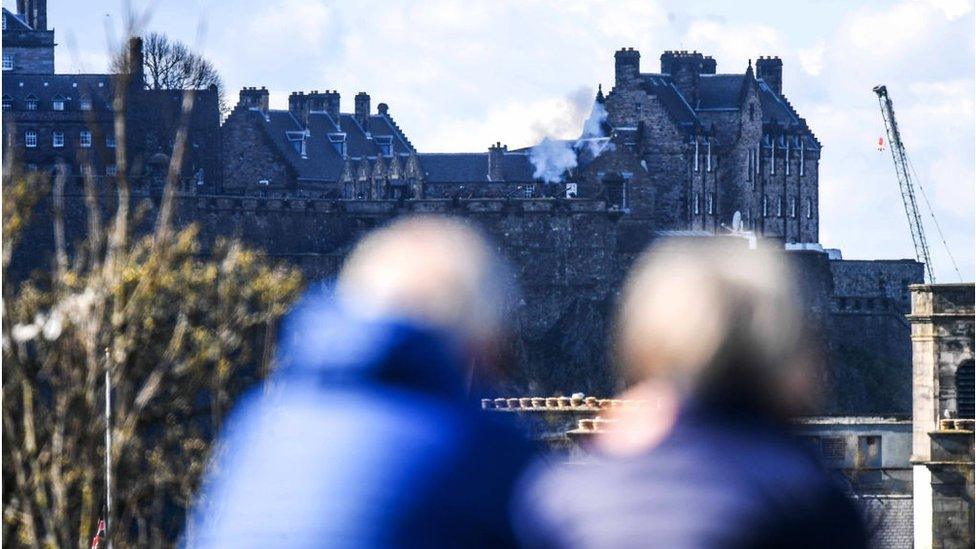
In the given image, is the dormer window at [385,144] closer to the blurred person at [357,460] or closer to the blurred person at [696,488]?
the blurred person at [357,460]

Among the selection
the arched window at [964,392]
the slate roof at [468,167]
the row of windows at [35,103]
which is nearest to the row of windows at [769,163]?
the slate roof at [468,167]

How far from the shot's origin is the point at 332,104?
92.4m

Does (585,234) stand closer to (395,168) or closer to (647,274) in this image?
(647,274)

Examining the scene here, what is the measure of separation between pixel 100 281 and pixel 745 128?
7767 centimetres

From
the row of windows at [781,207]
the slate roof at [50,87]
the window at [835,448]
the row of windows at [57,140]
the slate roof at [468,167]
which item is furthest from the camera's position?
the row of windows at [781,207]

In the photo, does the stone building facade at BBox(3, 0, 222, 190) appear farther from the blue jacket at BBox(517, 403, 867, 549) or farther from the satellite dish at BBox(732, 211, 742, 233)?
the blue jacket at BBox(517, 403, 867, 549)

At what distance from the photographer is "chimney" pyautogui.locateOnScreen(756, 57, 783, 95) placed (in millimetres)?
97250

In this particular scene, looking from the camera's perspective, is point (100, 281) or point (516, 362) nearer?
point (100, 281)

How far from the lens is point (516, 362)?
75.8m

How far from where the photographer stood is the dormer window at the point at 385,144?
3634 inches

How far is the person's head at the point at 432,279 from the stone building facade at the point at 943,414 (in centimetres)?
3261

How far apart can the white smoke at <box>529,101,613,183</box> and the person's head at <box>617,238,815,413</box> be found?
650cm

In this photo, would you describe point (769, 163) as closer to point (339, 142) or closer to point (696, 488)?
point (339, 142)

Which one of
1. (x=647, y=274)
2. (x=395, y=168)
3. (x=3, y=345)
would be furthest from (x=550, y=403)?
(x=395, y=168)
